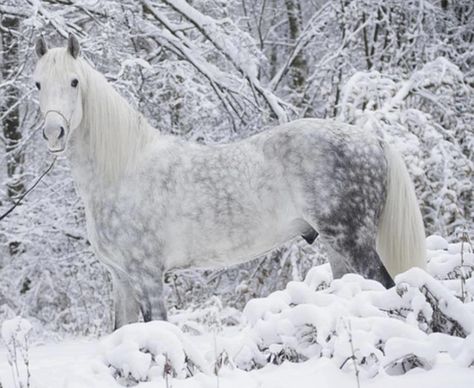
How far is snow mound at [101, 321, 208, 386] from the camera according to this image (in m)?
2.58

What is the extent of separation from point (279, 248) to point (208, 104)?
180 centimetres

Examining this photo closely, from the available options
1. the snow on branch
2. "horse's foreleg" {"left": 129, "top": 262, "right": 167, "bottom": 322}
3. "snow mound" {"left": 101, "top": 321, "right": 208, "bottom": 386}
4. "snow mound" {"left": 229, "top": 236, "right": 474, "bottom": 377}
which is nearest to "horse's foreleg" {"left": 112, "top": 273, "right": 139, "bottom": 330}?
"horse's foreleg" {"left": 129, "top": 262, "right": 167, "bottom": 322}

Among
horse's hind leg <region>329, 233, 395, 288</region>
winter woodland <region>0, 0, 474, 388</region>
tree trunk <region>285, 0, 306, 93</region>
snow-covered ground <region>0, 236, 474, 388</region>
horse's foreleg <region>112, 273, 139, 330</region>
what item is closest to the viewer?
snow-covered ground <region>0, 236, 474, 388</region>

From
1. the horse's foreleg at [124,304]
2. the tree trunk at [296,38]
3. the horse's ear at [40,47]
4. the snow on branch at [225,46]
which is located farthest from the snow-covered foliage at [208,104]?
the horse's ear at [40,47]

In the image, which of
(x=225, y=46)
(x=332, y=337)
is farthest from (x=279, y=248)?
(x=332, y=337)

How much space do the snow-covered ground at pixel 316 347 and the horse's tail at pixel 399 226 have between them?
3.50 feet

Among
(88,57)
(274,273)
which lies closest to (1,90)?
(88,57)

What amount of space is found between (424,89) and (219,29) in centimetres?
250

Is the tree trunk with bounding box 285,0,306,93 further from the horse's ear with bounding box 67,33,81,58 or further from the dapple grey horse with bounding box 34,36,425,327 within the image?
the horse's ear with bounding box 67,33,81,58

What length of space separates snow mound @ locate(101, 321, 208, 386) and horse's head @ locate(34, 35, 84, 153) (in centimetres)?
159

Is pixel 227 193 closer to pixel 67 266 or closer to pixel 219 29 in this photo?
pixel 219 29

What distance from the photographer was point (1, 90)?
26.0 ft

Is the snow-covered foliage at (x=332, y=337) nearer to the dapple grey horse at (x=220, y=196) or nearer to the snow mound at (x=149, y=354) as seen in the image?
the snow mound at (x=149, y=354)

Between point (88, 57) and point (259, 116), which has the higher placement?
point (88, 57)
